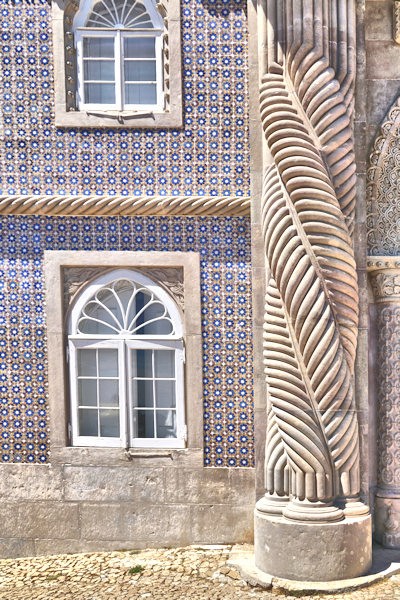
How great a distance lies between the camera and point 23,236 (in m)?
5.43

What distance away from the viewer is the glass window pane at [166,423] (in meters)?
5.54

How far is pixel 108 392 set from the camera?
5.55 m

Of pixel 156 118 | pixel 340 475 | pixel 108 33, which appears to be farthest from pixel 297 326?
pixel 108 33

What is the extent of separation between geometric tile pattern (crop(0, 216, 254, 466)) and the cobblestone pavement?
0.86 m

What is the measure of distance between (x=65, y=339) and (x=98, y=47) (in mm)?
2638

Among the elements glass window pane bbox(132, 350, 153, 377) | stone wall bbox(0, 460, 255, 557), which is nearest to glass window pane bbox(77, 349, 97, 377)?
glass window pane bbox(132, 350, 153, 377)

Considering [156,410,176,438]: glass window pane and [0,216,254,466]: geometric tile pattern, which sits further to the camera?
[156,410,176,438]: glass window pane

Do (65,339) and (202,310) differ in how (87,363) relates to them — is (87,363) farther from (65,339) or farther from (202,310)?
(202,310)

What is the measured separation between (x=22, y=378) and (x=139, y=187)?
2019 mm

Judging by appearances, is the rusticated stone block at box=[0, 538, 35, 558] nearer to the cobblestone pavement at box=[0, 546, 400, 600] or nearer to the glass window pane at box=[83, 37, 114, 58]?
the cobblestone pavement at box=[0, 546, 400, 600]

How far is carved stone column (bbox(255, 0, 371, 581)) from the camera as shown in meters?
4.76

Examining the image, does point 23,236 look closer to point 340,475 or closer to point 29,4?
point 29,4

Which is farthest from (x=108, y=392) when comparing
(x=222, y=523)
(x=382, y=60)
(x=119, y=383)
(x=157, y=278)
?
(x=382, y=60)

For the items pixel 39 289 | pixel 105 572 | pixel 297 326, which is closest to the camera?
pixel 297 326
